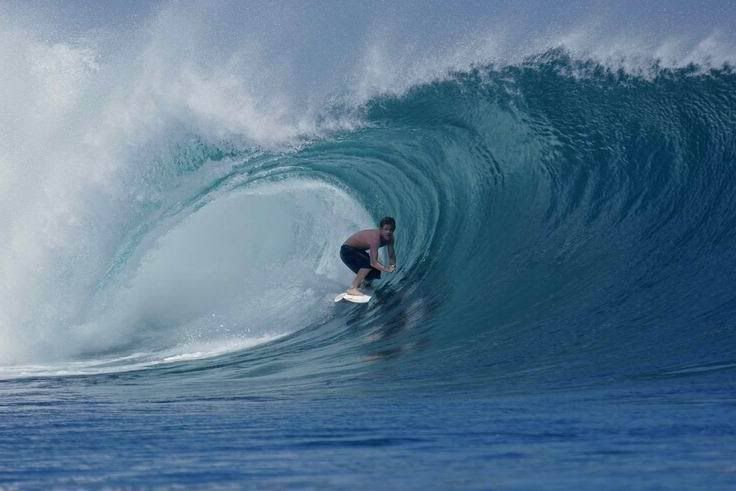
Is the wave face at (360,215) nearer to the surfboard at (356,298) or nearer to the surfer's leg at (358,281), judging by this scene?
the surfboard at (356,298)

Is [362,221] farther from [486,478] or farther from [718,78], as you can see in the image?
[486,478]

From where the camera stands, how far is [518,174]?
13453mm

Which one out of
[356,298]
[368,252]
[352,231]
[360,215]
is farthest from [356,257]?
[360,215]

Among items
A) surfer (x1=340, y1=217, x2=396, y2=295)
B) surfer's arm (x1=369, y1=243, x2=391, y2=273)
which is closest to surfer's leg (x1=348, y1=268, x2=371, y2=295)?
surfer (x1=340, y1=217, x2=396, y2=295)

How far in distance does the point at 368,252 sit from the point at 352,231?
2.50 meters

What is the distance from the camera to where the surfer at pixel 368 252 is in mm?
11664

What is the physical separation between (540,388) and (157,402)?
2.36m

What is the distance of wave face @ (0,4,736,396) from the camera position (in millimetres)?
9352

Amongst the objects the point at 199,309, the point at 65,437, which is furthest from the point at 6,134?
the point at 65,437

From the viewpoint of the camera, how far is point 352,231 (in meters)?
14.7

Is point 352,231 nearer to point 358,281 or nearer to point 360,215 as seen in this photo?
point 360,215

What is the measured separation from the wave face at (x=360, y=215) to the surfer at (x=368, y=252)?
339 millimetres

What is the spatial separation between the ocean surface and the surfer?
1.19 ft

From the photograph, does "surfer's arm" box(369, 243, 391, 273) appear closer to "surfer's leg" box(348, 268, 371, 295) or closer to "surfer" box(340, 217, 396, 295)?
"surfer" box(340, 217, 396, 295)
